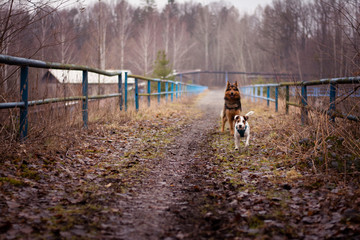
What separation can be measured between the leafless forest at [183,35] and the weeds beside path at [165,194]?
1.55 meters

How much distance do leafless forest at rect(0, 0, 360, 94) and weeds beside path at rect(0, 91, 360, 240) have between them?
1.55 meters

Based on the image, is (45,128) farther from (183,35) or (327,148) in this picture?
(183,35)

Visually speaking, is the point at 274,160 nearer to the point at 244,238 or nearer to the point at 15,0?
the point at 244,238

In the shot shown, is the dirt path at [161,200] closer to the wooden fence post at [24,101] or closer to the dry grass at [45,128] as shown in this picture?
the dry grass at [45,128]

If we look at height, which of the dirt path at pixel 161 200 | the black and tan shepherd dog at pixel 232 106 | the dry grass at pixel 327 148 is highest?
the black and tan shepherd dog at pixel 232 106

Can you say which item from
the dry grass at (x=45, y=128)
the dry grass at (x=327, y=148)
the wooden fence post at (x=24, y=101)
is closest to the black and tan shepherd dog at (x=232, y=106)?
the dry grass at (x=327, y=148)

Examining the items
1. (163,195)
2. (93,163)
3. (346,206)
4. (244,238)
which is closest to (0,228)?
(163,195)

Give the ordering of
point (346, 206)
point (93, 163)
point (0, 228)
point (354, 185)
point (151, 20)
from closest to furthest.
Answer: point (0, 228) → point (346, 206) → point (354, 185) → point (93, 163) → point (151, 20)

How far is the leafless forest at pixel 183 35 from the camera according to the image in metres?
5.10

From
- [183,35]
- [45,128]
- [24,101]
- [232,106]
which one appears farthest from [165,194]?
[183,35]

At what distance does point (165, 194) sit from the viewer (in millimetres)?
3740

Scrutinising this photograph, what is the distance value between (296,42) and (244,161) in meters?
39.7

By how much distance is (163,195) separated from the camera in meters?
3.71

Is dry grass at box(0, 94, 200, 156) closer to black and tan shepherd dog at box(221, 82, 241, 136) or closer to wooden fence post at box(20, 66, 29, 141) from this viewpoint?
wooden fence post at box(20, 66, 29, 141)
